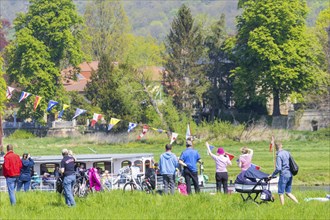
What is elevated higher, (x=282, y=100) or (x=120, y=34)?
(x=120, y=34)

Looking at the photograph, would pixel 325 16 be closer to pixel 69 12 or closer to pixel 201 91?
pixel 201 91

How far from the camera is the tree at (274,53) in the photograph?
86500 millimetres

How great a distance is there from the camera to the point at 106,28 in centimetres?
12875

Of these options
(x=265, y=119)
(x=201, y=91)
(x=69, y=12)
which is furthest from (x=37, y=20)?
(x=265, y=119)

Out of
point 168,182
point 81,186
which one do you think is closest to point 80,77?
point 81,186

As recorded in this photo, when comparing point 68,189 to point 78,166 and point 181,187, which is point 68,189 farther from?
point 78,166

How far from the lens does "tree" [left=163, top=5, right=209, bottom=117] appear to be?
94.8m

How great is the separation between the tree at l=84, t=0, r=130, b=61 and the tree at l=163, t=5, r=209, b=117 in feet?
100

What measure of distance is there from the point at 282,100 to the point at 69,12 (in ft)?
78.7

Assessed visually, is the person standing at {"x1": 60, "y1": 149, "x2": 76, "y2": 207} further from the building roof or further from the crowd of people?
the building roof

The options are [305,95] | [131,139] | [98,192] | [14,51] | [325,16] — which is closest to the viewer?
[98,192]

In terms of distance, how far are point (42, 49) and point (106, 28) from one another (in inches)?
1388

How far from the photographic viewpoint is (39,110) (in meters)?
93.2

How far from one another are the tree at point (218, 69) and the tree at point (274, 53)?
21.0ft
